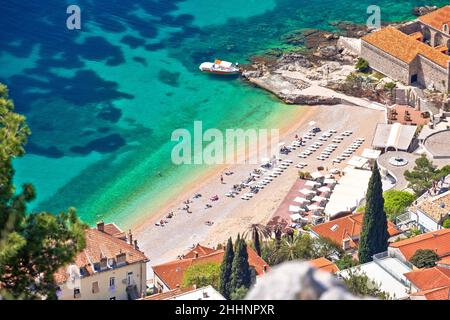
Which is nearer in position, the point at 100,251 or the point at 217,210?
the point at 100,251

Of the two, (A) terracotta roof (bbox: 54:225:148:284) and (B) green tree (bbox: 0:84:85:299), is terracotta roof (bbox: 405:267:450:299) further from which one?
(B) green tree (bbox: 0:84:85:299)

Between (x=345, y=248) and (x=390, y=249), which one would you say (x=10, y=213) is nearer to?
(x=390, y=249)

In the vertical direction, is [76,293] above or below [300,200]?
above

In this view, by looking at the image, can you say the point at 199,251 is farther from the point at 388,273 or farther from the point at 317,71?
the point at 317,71

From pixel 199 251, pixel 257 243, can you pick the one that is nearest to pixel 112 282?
pixel 199 251

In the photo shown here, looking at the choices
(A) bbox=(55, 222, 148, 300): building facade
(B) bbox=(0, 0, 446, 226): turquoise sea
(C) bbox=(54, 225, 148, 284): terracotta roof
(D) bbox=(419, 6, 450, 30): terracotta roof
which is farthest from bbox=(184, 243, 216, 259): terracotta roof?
(D) bbox=(419, 6, 450, 30): terracotta roof
